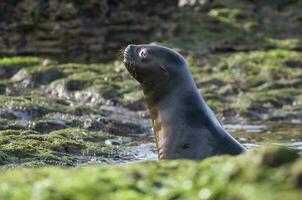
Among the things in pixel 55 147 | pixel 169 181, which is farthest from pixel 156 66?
pixel 169 181

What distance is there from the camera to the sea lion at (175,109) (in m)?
8.42

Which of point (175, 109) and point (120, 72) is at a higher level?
point (175, 109)

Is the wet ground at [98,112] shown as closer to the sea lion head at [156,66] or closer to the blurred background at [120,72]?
the blurred background at [120,72]

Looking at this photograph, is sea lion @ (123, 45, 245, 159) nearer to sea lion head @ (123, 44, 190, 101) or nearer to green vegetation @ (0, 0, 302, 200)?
sea lion head @ (123, 44, 190, 101)

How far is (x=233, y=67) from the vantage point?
64.1 feet

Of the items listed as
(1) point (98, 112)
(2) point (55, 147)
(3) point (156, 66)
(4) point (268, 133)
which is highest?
(3) point (156, 66)

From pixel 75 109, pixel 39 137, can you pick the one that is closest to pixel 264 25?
pixel 75 109

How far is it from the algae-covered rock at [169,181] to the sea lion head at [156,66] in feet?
15.5

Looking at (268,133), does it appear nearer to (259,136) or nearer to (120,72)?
(259,136)

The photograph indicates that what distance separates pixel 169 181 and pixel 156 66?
519 centimetres

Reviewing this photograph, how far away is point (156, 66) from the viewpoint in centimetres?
930

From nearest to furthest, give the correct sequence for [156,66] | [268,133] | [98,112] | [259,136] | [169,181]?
[169,181], [156,66], [259,136], [268,133], [98,112]

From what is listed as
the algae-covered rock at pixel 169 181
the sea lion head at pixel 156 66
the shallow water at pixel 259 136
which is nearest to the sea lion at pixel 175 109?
the sea lion head at pixel 156 66

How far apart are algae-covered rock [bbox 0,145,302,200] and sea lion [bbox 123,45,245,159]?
401 cm
